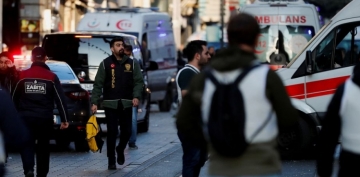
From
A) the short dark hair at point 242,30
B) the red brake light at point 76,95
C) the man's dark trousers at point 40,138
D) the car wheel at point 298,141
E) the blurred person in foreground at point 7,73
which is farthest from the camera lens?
the red brake light at point 76,95

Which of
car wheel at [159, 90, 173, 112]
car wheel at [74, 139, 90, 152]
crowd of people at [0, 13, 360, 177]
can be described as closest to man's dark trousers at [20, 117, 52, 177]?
crowd of people at [0, 13, 360, 177]

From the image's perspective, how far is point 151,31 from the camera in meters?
25.1

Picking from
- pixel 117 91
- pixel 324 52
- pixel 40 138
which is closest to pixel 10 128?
pixel 40 138

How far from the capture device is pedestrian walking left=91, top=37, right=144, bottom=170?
12.9 metres

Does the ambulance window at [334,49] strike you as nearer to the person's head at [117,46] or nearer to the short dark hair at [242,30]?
the person's head at [117,46]

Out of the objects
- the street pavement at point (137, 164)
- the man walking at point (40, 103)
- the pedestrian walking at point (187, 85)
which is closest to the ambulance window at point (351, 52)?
the street pavement at point (137, 164)

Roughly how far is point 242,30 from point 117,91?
789 centimetres

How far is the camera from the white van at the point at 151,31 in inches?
953

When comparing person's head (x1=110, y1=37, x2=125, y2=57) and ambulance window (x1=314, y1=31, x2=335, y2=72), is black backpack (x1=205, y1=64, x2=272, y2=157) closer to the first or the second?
person's head (x1=110, y1=37, x2=125, y2=57)

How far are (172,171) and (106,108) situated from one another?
3.74ft

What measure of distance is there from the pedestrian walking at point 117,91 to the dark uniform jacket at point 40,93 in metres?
1.99

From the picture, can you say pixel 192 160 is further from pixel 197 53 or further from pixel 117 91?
pixel 117 91

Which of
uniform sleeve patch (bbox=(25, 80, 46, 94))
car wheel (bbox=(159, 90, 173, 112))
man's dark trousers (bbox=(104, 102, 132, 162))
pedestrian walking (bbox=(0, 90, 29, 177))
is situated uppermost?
pedestrian walking (bbox=(0, 90, 29, 177))

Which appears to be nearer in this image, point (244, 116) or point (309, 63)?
point (244, 116)
